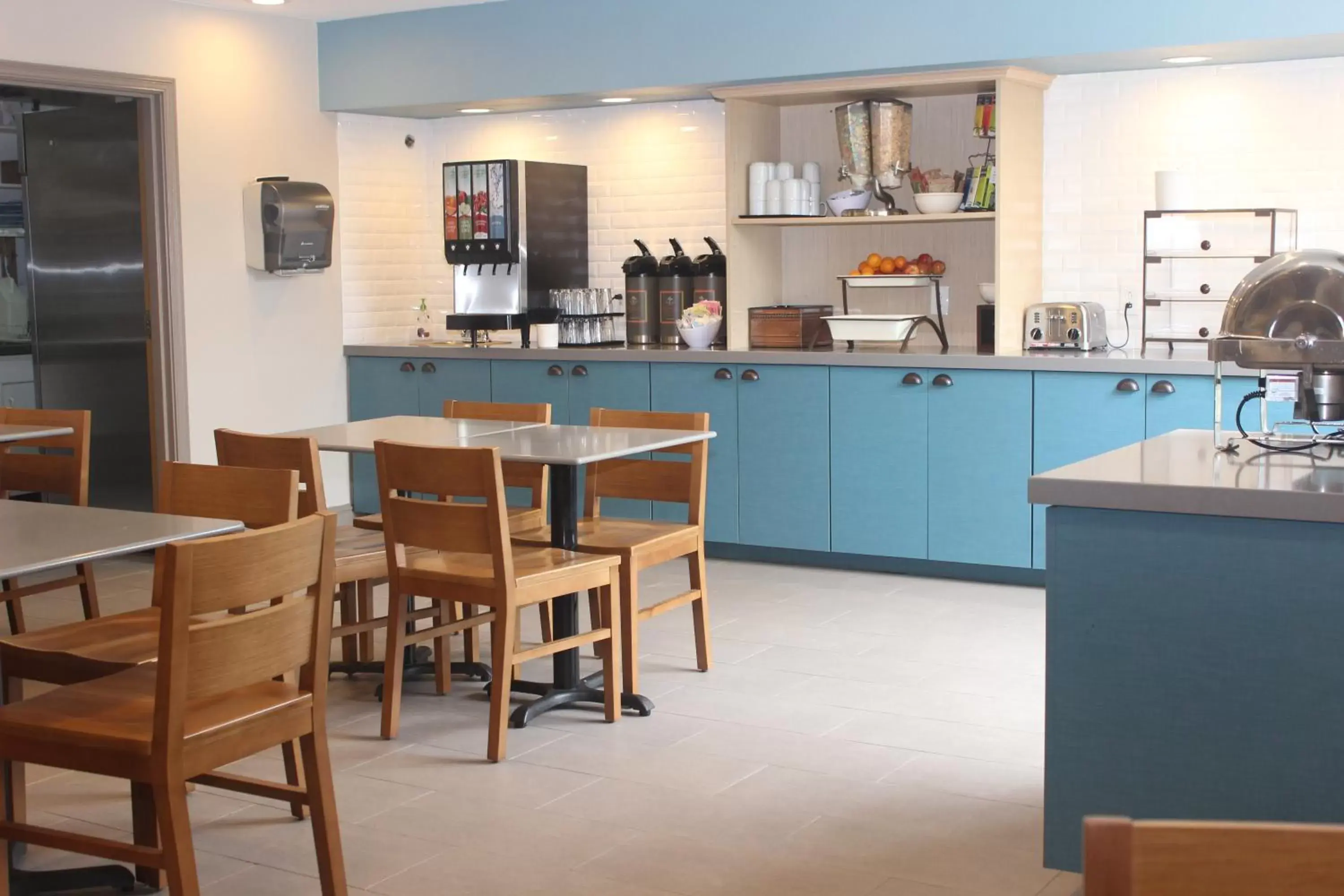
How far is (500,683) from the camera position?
12.4 feet

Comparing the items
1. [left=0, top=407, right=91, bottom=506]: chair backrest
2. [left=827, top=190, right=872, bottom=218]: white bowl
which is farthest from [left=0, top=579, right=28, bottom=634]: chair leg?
[left=827, top=190, right=872, bottom=218]: white bowl

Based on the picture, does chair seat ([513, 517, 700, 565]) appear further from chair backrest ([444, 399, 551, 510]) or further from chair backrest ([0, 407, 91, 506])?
chair backrest ([0, 407, 91, 506])

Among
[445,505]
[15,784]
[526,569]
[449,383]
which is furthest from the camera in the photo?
[449,383]

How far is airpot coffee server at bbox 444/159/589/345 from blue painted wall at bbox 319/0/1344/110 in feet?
1.30

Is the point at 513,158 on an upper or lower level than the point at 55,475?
upper

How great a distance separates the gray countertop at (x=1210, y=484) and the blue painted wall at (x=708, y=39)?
8.89ft

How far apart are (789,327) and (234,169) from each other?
262 centimetres

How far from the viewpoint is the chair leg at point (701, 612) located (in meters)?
4.56

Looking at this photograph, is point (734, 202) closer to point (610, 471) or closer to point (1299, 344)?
point (610, 471)

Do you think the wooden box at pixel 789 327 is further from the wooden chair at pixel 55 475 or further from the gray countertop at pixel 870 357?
the wooden chair at pixel 55 475

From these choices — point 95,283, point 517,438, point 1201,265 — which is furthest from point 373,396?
point 1201,265

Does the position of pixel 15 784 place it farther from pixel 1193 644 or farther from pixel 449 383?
pixel 449 383

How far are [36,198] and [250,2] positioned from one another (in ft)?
5.10

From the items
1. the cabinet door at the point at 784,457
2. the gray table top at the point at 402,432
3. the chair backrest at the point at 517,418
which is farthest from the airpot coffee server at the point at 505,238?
the gray table top at the point at 402,432
